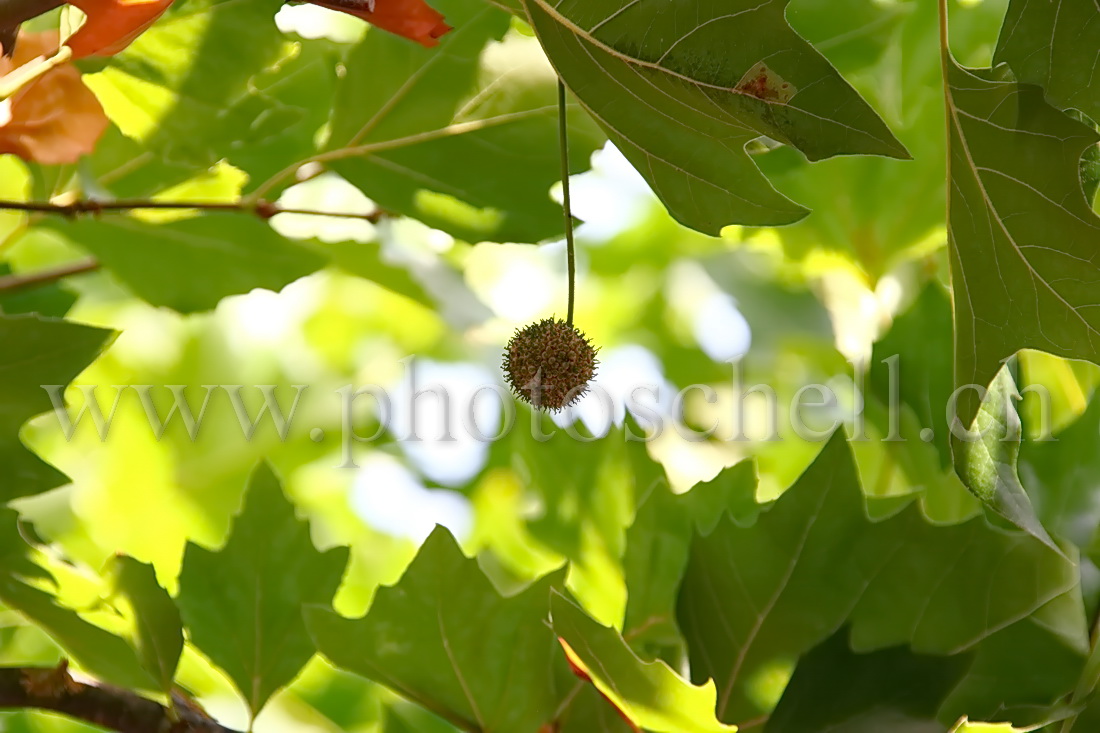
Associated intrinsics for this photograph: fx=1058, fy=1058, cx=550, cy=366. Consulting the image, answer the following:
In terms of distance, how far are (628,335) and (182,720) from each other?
159 cm

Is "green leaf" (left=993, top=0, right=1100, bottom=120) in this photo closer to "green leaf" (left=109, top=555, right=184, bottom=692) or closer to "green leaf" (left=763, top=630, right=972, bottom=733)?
"green leaf" (left=763, top=630, right=972, bottom=733)

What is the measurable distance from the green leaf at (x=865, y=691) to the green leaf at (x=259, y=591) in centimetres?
37

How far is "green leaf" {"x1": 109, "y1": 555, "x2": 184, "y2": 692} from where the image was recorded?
0.79m

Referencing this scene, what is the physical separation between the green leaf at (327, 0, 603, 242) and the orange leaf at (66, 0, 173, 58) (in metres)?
0.31

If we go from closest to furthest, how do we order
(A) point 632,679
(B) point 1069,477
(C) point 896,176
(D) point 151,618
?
1. (A) point 632,679
2. (D) point 151,618
3. (B) point 1069,477
4. (C) point 896,176

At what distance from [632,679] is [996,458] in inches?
10.8

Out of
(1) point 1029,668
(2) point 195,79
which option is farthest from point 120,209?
(1) point 1029,668

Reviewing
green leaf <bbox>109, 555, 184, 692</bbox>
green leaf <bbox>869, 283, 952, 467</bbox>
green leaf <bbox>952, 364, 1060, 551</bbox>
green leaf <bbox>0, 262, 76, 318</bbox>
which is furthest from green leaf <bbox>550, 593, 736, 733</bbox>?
green leaf <bbox>0, 262, 76, 318</bbox>

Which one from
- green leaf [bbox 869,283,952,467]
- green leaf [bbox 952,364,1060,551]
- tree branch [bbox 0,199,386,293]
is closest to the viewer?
green leaf [bbox 952,364,1060,551]

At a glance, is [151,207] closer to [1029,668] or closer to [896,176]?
[1029,668]

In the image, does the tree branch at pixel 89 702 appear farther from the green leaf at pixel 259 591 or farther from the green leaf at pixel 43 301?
the green leaf at pixel 43 301

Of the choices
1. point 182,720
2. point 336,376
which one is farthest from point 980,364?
point 336,376

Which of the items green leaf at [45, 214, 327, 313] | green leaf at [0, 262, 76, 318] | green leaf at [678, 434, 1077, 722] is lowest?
green leaf at [678, 434, 1077, 722]

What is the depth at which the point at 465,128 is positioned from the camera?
36.7 inches
